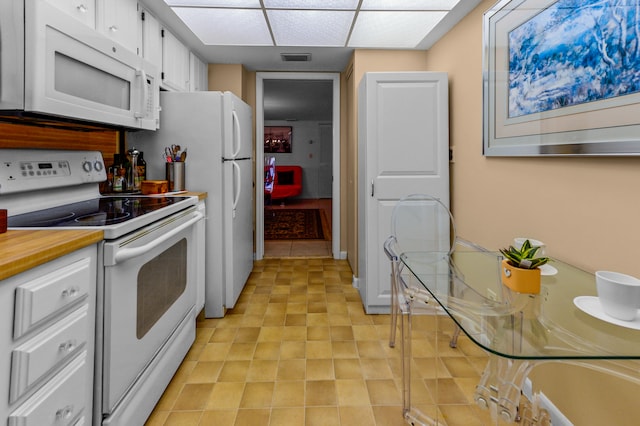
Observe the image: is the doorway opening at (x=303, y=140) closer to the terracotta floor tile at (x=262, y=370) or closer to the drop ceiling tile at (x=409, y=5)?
the drop ceiling tile at (x=409, y=5)

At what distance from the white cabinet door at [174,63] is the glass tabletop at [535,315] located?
→ 240cm

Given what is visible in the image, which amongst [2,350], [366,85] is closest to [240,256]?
[366,85]

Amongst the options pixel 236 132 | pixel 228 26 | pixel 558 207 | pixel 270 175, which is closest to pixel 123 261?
pixel 236 132

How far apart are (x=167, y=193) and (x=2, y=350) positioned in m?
1.70

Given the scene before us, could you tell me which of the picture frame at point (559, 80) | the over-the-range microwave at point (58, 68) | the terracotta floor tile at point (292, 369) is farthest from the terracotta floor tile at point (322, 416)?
the over-the-range microwave at point (58, 68)

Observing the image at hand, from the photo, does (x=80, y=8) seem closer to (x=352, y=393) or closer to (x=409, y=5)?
(x=409, y=5)

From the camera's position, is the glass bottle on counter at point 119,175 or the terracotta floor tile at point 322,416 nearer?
the terracotta floor tile at point 322,416

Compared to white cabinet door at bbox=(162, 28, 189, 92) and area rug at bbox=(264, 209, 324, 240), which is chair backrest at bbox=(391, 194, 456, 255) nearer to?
white cabinet door at bbox=(162, 28, 189, 92)

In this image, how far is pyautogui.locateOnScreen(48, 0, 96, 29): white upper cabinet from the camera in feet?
5.49

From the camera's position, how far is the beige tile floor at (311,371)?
1715 mm

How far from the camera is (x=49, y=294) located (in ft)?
3.35

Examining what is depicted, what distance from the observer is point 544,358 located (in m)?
0.84

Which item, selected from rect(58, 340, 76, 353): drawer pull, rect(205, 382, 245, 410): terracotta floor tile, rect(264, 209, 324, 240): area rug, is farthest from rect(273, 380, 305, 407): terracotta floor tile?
rect(264, 209, 324, 240): area rug

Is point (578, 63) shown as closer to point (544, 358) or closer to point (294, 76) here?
point (544, 358)
